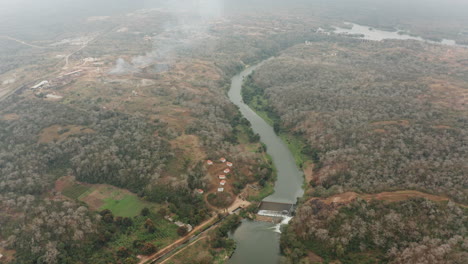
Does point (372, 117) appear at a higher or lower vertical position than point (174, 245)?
higher

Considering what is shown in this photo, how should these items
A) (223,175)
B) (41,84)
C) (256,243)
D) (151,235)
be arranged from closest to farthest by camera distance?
(256,243) → (151,235) → (223,175) → (41,84)

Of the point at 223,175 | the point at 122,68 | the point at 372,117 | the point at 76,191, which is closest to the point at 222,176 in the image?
the point at 223,175

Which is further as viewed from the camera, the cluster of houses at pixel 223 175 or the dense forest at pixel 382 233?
the cluster of houses at pixel 223 175

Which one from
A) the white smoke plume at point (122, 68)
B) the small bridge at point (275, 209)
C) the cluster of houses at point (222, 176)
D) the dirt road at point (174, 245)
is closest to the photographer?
the dirt road at point (174, 245)

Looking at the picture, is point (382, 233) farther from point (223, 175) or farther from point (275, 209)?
point (223, 175)

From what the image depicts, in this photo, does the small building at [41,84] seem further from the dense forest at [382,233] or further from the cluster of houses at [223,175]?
the dense forest at [382,233]

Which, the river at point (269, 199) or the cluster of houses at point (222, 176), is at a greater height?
the cluster of houses at point (222, 176)

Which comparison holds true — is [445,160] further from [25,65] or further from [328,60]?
[25,65]

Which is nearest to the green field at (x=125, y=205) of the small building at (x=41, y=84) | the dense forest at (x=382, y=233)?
the dense forest at (x=382, y=233)
